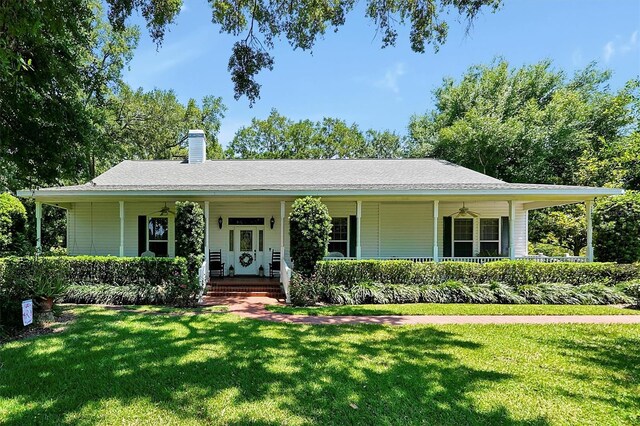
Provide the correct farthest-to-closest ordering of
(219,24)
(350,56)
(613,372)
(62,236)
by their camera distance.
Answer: (62,236) → (350,56) → (219,24) → (613,372)

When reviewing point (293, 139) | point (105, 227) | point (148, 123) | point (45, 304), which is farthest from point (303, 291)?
point (293, 139)

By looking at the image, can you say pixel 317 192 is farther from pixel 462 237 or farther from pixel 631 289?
pixel 631 289

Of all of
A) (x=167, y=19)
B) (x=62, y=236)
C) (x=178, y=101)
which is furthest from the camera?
(x=178, y=101)

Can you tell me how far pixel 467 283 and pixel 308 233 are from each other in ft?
16.9

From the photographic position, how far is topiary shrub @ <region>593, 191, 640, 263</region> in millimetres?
10367

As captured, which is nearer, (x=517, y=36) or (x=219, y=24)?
(x=219, y=24)

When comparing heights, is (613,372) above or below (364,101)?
below

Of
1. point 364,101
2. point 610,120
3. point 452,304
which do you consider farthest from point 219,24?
point 610,120

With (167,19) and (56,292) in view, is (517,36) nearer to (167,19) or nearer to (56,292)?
(167,19)

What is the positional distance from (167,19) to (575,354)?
9693mm

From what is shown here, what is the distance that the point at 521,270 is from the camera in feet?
32.9

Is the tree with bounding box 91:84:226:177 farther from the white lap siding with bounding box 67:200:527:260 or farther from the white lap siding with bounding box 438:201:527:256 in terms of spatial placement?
the white lap siding with bounding box 438:201:527:256

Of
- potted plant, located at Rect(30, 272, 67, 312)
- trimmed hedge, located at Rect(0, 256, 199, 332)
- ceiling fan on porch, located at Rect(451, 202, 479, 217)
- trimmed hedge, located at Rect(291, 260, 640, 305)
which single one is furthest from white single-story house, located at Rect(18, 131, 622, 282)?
potted plant, located at Rect(30, 272, 67, 312)

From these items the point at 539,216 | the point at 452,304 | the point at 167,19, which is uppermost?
the point at 167,19
